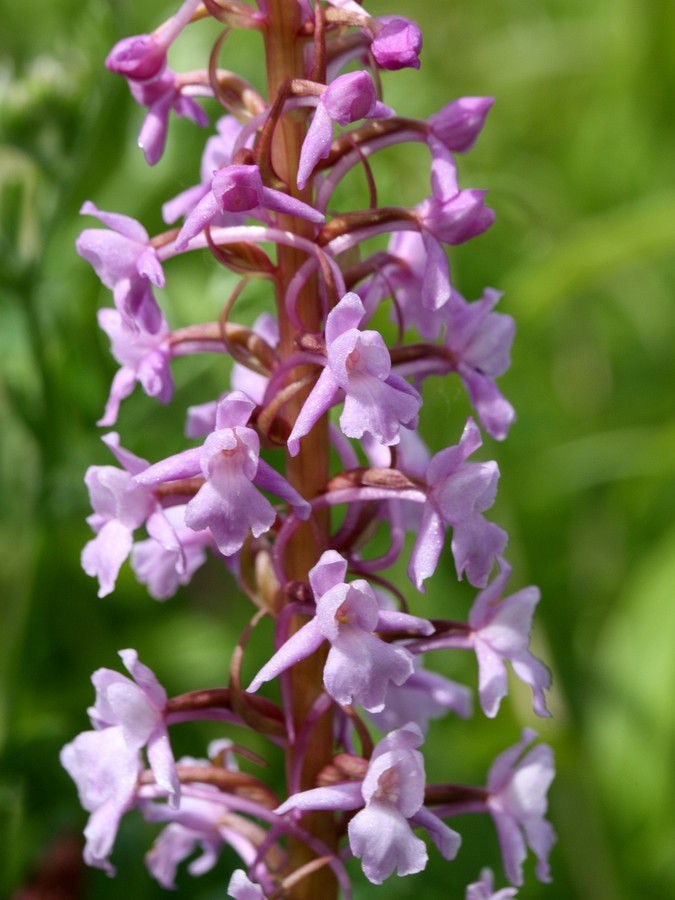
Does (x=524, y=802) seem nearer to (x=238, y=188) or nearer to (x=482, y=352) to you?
(x=482, y=352)

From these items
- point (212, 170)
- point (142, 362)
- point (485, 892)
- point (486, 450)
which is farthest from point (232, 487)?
point (486, 450)

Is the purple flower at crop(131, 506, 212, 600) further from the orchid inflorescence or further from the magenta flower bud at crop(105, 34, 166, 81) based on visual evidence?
the magenta flower bud at crop(105, 34, 166, 81)

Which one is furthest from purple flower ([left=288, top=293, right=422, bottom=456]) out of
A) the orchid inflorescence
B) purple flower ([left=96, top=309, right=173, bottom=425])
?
purple flower ([left=96, top=309, right=173, bottom=425])

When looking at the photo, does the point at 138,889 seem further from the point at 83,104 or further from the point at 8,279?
the point at 83,104

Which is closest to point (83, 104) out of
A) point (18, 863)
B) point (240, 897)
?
point (18, 863)

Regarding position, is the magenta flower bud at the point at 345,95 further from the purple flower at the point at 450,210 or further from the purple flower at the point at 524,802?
the purple flower at the point at 524,802
